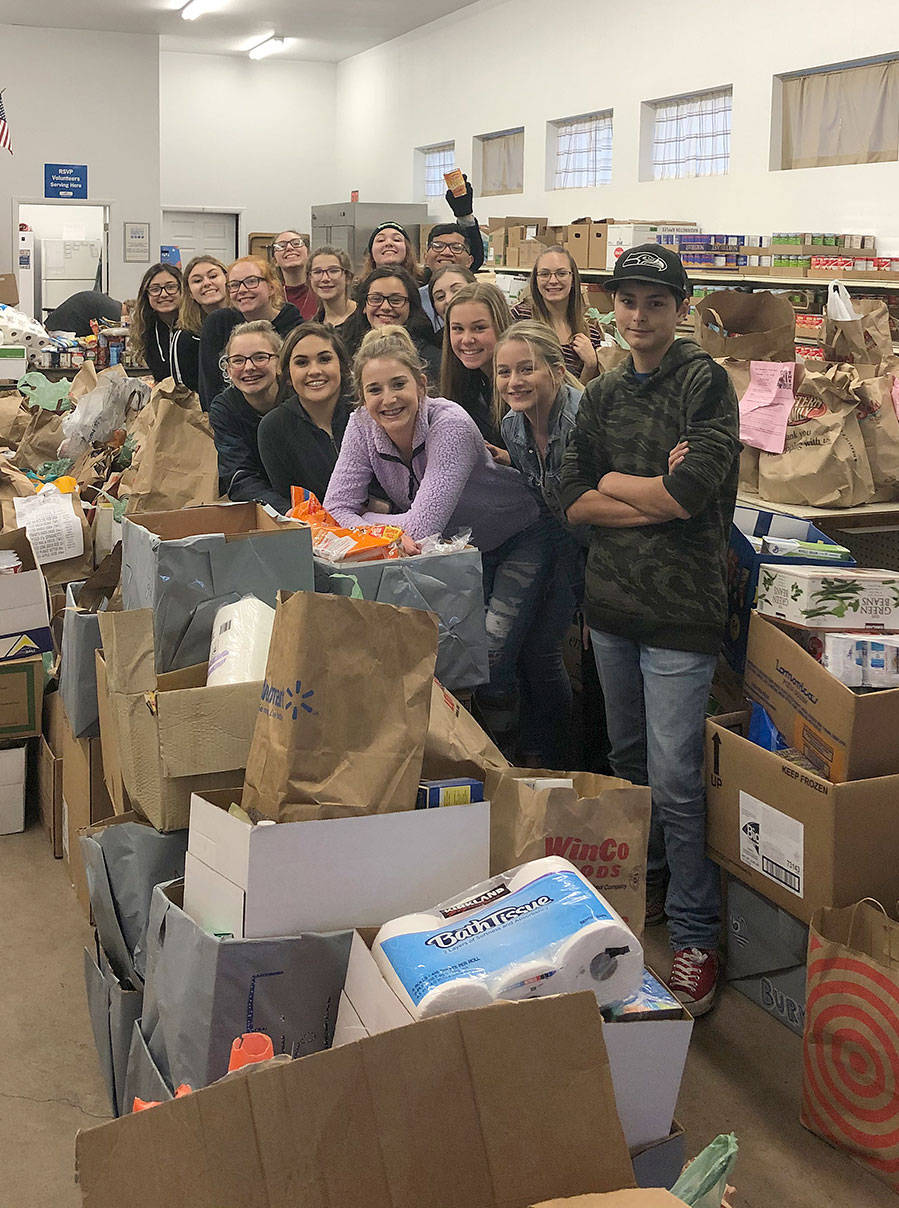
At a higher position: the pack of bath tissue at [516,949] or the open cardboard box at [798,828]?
the pack of bath tissue at [516,949]

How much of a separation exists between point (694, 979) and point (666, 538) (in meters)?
0.91

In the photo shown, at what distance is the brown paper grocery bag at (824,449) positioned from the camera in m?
3.16

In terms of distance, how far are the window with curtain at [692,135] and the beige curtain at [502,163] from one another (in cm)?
209

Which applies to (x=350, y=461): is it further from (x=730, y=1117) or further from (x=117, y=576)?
(x=730, y=1117)

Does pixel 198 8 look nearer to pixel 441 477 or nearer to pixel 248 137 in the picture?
pixel 248 137

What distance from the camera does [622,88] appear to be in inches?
375

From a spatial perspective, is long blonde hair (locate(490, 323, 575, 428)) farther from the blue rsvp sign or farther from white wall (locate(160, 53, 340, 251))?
white wall (locate(160, 53, 340, 251))

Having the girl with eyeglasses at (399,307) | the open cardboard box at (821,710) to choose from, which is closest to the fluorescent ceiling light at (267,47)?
the girl with eyeglasses at (399,307)

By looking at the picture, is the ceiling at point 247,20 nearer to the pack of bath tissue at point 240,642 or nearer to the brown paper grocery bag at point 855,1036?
the pack of bath tissue at point 240,642

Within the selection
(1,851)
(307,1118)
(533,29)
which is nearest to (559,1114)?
(307,1118)

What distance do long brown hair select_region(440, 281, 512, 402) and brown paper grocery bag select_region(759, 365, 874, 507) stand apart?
0.82 m

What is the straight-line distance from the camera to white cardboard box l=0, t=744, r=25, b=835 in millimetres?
3316

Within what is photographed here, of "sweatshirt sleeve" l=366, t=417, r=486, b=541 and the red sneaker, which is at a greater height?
"sweatshirt sleeve" l=366, t=417, r=486, b=541

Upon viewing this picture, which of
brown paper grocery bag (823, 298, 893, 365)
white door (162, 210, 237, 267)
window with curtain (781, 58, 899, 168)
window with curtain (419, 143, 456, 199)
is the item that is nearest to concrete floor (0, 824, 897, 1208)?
brown paper grocery bag (823, 298, 893, 365)
